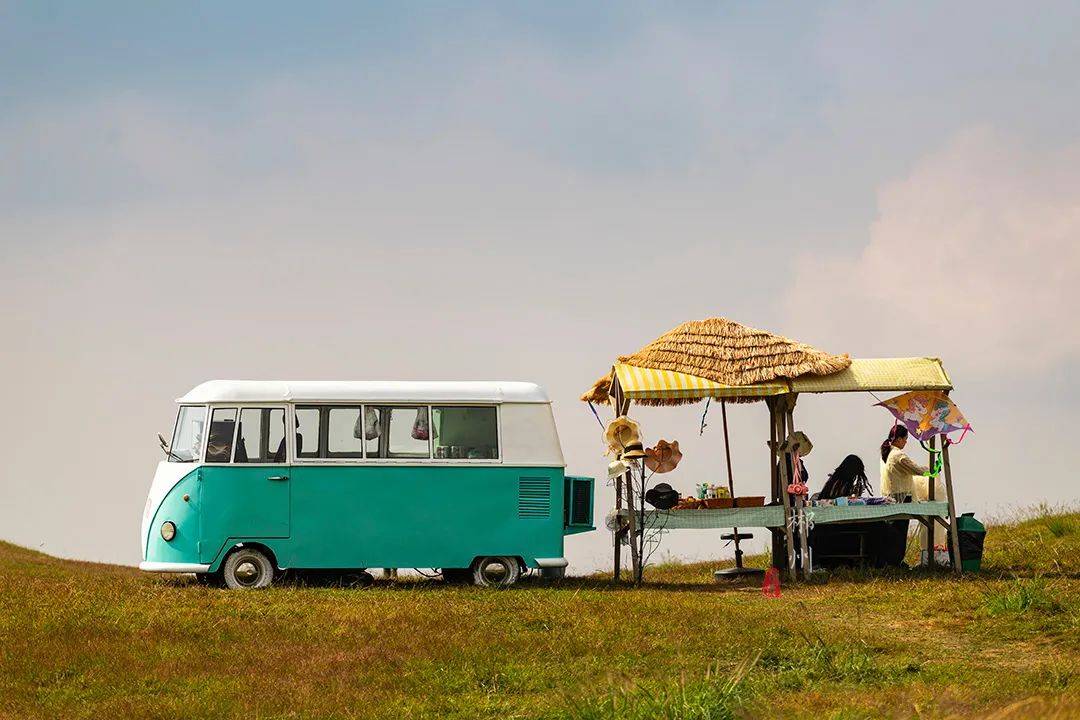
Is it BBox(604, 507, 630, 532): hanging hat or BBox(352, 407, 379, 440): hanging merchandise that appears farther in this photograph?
BBox(604, 507, 630, 532): hanging hat

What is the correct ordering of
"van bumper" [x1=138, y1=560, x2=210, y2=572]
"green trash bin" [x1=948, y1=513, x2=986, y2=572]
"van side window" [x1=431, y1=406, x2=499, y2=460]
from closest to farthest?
"van bumper" [x1=138, y1=560, x2=210, y2=572], "van side window" [x1=431, y1=406, x2=499, y2=460], "green trash bin" [x1=948, y1=513, x2=986, y2=572]

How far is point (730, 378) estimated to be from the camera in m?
18.1

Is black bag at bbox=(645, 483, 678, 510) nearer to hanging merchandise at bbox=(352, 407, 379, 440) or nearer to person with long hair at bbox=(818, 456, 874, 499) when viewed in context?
person with long hair at bbox=(818, 456, 874, 499)

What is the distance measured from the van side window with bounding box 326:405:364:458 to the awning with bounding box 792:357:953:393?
5393 mm

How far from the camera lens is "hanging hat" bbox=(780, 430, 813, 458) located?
1864 cm

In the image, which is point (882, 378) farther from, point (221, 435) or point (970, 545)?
point (221, 435)

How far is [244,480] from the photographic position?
55.7ft

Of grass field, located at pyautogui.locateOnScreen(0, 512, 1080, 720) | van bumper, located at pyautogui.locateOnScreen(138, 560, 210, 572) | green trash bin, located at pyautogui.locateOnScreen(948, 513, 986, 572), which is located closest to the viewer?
grass field, located at pyautogui.locateOnScreen(0, 512, 1080, 720)

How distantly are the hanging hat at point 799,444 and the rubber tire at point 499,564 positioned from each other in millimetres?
3901

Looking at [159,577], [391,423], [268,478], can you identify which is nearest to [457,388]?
[391,423]

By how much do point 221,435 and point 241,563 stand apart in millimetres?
1519

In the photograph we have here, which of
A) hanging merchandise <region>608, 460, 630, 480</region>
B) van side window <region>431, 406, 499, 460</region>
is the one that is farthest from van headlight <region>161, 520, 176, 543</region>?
hanging merchandise <region>608, 460, 630, 480</region>

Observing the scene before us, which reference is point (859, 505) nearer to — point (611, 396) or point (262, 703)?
point (611, 396)

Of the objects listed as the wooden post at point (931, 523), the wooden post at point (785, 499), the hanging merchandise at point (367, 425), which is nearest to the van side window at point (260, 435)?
the hanging merchandise at point (367, 425)
